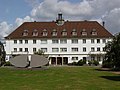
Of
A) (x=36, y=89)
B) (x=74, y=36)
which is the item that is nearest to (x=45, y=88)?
(x=36, y=89)

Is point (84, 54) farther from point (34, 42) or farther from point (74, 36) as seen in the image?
point (34, 42)

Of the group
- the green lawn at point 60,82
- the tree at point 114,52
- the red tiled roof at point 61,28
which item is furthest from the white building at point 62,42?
the green lawn at point 60,82

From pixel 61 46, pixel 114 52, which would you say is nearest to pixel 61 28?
pixel 61 46

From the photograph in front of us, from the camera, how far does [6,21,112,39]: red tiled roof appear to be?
100312 millimetres

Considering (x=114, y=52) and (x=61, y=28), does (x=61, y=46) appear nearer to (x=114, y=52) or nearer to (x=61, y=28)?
(x=61, y=28)

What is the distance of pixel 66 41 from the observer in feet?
330

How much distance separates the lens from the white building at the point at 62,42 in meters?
100

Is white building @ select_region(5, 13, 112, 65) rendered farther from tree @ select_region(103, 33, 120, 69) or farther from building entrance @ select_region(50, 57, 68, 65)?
tree @ select_region(103, 33, 120, 69)

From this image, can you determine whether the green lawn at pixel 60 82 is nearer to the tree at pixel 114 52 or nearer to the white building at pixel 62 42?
the tree at pixel 114 52

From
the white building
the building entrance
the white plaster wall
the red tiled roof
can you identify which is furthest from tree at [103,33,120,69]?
the building entrance

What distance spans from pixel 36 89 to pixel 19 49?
263 ft

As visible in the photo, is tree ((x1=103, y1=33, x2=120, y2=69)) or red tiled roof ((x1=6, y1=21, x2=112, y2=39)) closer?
tree ((x1=103, y1=33, x2=120, y2=69))

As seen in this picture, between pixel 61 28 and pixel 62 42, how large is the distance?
4765 mm

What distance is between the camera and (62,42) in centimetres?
10069
